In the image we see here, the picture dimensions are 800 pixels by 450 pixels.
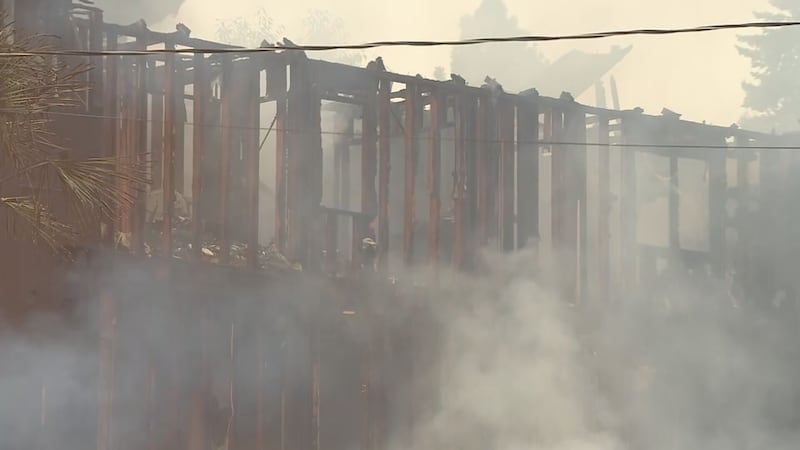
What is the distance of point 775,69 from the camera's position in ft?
55.0

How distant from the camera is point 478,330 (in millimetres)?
9336

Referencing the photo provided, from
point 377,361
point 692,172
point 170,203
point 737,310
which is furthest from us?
point 692,172

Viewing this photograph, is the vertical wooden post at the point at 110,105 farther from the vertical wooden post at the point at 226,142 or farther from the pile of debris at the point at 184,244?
the vertical wooden post at the point at 226,142

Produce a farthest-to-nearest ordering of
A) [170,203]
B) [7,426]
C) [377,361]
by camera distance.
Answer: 1. [377,361]
2. [170,203]
3. [7,426]

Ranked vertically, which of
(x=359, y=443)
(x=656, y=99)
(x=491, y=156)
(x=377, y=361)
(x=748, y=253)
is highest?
(x=656, y=99)

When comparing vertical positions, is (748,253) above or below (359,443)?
above

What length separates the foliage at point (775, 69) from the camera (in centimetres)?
1656

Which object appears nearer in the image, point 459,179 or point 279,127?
point 279,127

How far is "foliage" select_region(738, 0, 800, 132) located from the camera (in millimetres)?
16562

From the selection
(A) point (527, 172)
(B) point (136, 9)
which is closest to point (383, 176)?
(A) point (527, 172)

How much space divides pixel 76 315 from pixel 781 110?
13844mm

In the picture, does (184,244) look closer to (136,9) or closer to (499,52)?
(136,9)

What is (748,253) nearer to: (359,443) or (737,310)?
(737,310)

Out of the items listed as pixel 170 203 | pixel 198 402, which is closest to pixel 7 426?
pixel 198 402
